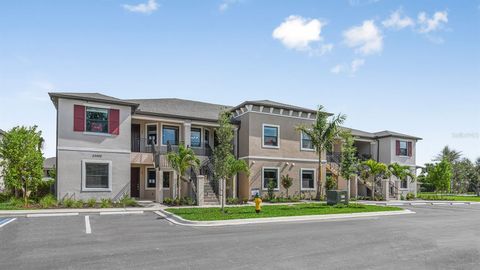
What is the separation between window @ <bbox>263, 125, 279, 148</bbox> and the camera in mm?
28102

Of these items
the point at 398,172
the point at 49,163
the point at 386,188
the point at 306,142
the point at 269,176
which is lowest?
the point at 386,188

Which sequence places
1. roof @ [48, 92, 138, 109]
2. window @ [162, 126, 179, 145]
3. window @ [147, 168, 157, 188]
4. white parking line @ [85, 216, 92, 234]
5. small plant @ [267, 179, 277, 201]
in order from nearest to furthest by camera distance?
white parking line @ [85, 216, 92, 234] → roof @ [48, 92, 138, 109] → small plant @ [267, 179, 277, 201] → window @ [162, 126, 179, 145] → window @ [147, 168, 157, 188]

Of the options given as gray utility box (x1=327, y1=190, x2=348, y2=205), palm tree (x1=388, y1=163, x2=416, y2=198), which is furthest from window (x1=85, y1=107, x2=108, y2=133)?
palm tree (x1=388, y1=163, x2=416, y2=198)

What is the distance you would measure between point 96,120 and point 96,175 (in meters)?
3.47

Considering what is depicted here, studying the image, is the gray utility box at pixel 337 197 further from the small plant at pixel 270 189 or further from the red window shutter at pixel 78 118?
the red window shutter at pixel 78 118

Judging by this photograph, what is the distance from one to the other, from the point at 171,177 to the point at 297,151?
10.1m

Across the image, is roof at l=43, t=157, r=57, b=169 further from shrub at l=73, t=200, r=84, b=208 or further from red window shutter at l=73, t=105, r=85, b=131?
shrub at l=73, t=200, r=84, b=208

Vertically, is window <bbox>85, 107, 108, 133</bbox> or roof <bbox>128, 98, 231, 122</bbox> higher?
roof <bbox>128, 98, 231, 122</bbox>

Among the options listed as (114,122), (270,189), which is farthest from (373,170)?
(114,122)

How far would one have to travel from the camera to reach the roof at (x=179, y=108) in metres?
27.1

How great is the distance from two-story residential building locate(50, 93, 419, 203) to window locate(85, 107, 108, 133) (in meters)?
0.06

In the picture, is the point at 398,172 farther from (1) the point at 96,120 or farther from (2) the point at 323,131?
(1) the point at 96,120

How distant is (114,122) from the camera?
23812 mm

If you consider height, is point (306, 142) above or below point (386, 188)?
above
